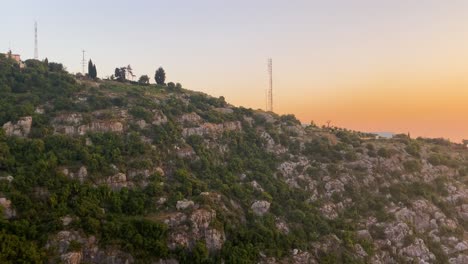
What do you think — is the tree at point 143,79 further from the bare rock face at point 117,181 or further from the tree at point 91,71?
the bare rock face at point 117,181

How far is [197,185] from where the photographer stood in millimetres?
75625

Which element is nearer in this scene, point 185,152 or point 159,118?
point 185,152

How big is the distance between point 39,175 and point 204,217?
27.4m

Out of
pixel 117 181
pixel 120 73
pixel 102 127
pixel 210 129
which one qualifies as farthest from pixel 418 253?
pixel 120 73

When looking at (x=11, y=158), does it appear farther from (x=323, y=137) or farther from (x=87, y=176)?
(x=323, y=137)

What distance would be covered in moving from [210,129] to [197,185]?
80.5 ft

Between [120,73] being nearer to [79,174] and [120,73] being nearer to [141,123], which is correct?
[141,123]

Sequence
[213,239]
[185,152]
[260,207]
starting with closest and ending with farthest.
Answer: [213,239] < [260,207] < [185,152]

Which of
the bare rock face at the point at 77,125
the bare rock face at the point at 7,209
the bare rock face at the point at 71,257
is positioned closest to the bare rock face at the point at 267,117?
the bare rock face at the point at 77,125

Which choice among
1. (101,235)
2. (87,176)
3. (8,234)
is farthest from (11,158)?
(101,235)

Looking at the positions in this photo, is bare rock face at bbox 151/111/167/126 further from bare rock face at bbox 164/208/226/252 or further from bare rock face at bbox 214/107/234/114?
bare rock face at bbox 164/208/226/252

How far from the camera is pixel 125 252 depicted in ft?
189

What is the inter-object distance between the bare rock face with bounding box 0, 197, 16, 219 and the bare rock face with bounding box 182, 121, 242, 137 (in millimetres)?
43026

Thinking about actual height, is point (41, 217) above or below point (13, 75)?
below
